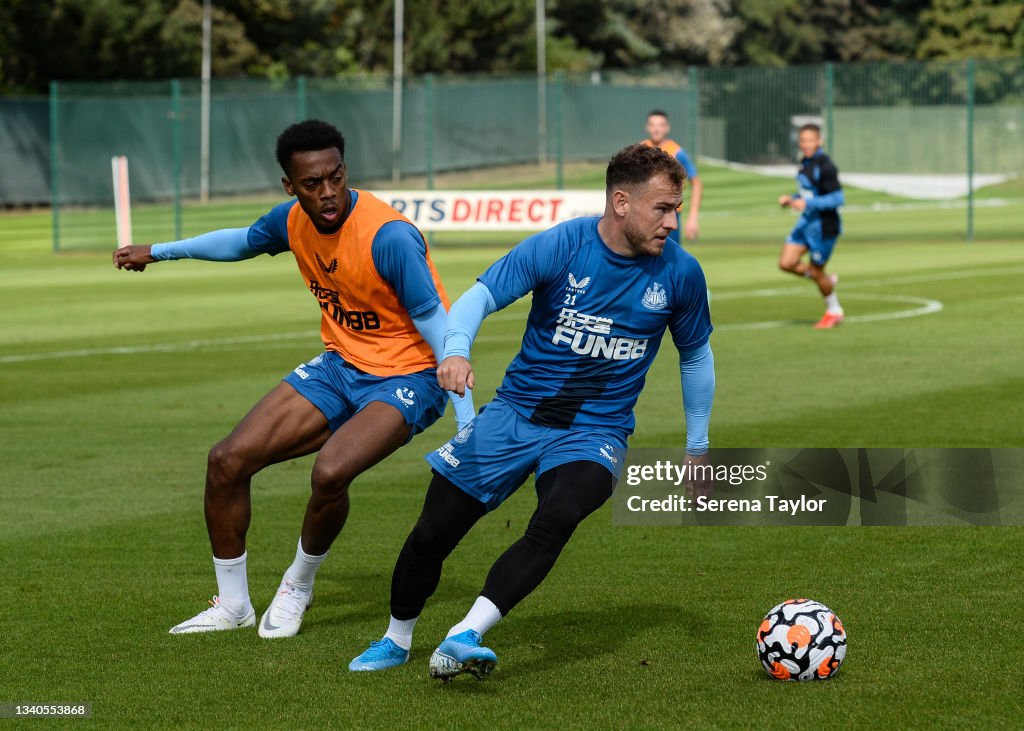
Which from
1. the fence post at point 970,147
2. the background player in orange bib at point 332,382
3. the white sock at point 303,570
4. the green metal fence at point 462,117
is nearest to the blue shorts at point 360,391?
the background player in orange bib at point 332,382

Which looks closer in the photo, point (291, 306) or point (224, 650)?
point (224, 650)

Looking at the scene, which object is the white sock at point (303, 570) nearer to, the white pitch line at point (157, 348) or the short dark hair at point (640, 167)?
the short dark hair at point (640, 167)

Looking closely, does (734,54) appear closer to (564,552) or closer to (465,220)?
(465,220)

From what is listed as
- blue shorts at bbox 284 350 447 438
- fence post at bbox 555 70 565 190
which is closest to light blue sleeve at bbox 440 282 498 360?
blue shorts at bbox 284 350 447 438

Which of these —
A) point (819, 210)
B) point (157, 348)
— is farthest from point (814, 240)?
point (157, 348)

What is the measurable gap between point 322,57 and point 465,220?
116 ft

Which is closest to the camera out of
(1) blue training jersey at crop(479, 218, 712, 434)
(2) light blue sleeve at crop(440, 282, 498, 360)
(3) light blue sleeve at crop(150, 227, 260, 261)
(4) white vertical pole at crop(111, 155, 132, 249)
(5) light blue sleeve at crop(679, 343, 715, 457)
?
(2) light blue sleeve at crop(440, 282, 498, 360)

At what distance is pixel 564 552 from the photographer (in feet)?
27.6

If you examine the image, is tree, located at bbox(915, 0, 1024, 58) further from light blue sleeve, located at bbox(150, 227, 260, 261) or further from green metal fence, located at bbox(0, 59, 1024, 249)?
light blue sleeve, located at bbox(150, 227, 260, 261)

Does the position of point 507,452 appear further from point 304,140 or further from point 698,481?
point 304,140

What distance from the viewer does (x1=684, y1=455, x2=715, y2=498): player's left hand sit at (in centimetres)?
645

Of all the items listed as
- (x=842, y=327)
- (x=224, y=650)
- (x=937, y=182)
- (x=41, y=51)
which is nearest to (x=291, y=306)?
(x=842, y=327)

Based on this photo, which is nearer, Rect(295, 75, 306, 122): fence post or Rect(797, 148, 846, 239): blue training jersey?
Rect(797, 148, 846, 239): blue training jersey

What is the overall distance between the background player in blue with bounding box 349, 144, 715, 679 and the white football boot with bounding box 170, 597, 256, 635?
938 mm
